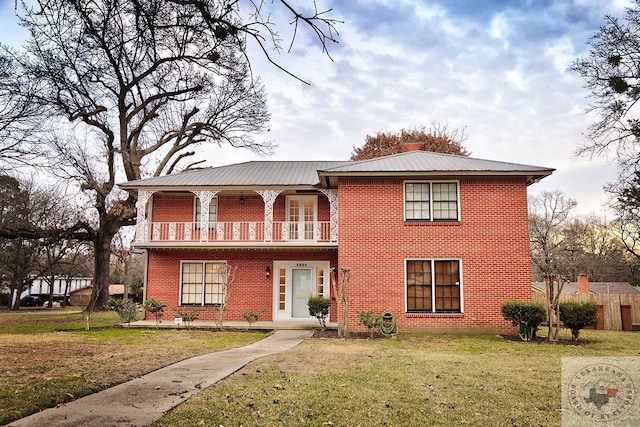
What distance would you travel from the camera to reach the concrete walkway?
207 inches

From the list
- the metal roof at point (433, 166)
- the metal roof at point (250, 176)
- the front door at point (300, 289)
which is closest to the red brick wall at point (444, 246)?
the metal roof at point (433, 166)

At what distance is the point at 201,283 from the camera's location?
1961cm

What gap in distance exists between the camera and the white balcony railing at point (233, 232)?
18844 mm

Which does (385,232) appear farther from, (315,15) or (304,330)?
(315,15)

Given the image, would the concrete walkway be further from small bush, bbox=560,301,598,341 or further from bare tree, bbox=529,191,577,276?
bare tree, bbox=529,191,577,276

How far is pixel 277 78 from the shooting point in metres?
4.43

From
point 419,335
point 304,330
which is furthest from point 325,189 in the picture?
point 419,335

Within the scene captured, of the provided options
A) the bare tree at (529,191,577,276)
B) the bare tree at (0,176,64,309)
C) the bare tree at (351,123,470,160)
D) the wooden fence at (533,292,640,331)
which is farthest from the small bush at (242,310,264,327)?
the bare tree at (529,191,577,276)

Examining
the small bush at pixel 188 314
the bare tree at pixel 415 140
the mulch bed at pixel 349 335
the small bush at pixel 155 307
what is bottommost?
the mulch bed at pixel 349 335

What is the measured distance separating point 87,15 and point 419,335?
1323 centimetres

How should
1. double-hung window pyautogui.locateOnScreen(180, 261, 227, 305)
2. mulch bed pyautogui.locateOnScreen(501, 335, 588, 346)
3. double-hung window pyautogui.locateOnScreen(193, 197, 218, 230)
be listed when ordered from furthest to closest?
double-hung window pyautogui.locateOnScreen(193, 197, 218, 230), double-hung window pyautogui.locateOnScreen(180, 261, 227, 305), mulch bed pyautogui.locateOnScreen(501, 335, 588, 346)

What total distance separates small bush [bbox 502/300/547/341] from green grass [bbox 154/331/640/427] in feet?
8.67

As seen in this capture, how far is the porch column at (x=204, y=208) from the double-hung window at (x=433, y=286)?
7.75m

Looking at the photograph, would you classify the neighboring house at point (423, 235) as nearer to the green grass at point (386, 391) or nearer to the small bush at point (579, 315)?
the small bush at point (579, 315)
